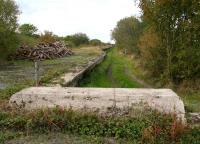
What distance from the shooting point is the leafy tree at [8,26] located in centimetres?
3023

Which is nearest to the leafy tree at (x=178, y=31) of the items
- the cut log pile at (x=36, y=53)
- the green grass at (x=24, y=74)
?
the green grass at (x=24, y=74)

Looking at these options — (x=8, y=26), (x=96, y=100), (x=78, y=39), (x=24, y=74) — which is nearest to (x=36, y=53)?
(x=8, y=26)

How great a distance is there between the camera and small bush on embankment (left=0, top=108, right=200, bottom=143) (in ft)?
27.0

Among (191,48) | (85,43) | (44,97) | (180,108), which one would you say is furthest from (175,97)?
(85,43)

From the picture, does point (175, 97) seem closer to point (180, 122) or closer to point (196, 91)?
point (180, 122)

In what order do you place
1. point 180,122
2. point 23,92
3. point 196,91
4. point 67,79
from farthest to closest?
point 196,91, point 67,79, point 23,92, point 180,122

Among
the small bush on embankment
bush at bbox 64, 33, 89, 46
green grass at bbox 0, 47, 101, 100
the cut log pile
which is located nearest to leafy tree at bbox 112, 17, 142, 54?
the cut log pile

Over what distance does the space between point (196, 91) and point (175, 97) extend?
1012cm

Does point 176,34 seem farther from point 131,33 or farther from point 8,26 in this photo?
point 131,33

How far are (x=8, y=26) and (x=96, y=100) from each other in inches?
884

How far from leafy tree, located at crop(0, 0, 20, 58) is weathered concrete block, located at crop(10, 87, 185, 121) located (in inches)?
793

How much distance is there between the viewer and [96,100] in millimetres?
10008

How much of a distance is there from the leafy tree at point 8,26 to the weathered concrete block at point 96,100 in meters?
20.2

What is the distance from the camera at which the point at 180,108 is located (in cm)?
958
